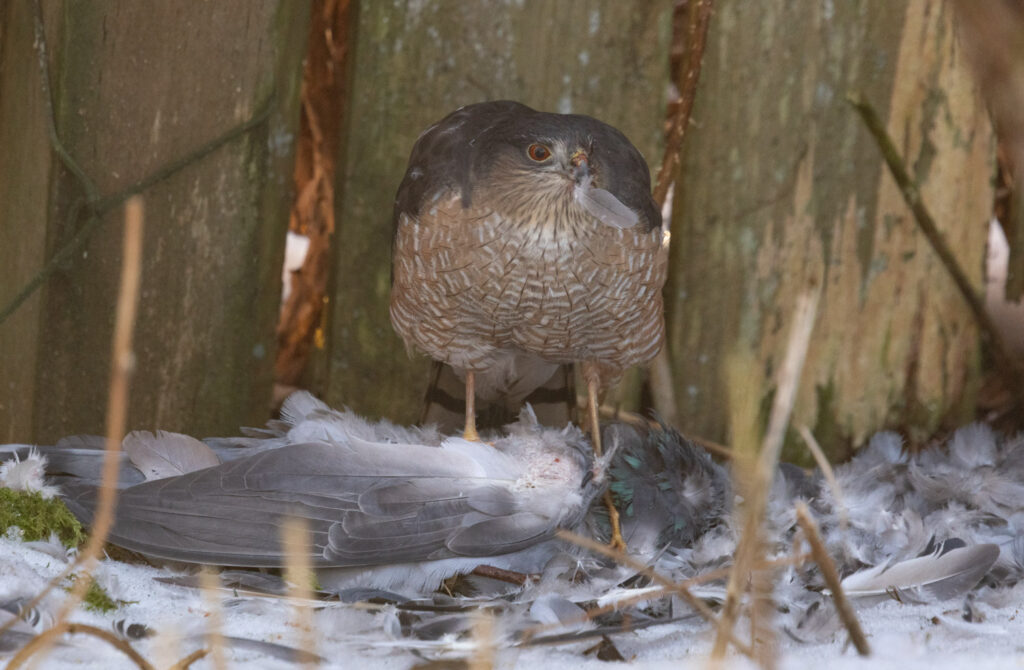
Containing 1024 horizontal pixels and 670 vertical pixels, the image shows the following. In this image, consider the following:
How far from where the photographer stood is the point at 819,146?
3033 millimetres

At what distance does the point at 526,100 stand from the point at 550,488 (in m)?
1.20

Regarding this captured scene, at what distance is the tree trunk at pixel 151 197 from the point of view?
272 centimetres

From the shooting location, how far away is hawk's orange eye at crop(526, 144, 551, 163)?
234 centimetres

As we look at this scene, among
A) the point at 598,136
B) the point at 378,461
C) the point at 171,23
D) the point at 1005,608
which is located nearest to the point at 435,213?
the point at 598,136

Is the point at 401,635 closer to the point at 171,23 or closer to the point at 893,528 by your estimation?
the point at 893,528

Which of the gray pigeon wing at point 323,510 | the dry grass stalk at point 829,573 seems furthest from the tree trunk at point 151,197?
the dry grass stalk at point 829,573

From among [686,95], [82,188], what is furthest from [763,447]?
[82,188]

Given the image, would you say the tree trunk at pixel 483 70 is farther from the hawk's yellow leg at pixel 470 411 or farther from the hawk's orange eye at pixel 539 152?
the hawk's orange eye at pixel 539 152

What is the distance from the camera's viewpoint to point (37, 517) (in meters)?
2.15

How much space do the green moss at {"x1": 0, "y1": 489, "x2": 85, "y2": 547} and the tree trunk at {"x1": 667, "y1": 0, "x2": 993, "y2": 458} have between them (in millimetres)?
1652

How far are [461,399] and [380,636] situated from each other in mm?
1176

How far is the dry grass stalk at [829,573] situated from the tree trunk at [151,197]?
1817mm

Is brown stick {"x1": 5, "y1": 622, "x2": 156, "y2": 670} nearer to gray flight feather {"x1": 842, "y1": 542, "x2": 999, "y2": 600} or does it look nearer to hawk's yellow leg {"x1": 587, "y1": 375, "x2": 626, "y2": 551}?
hawk's yellow leg {"x1": 587, "y1": 375, "x2": 626, "y2": 551}

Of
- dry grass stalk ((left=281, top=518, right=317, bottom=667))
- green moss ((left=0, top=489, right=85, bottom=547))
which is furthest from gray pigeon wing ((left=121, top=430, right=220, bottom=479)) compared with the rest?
dry grass stalk ((left=281, top=518, right=317, bottom=667))
